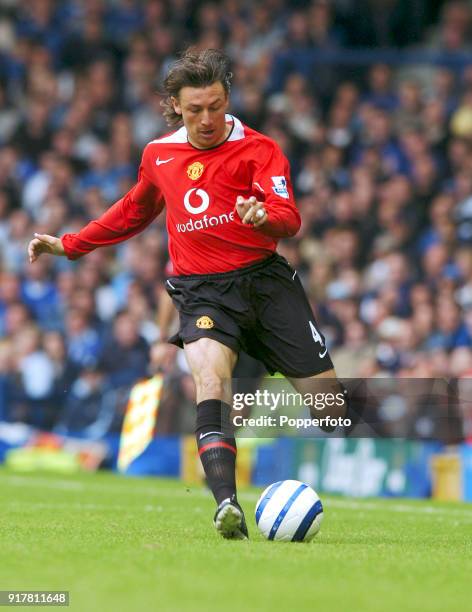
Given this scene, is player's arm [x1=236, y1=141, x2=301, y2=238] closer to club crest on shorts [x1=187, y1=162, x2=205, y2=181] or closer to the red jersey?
the red jersey

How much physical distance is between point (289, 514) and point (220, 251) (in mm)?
1403

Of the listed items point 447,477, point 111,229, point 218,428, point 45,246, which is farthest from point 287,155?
point 218,428

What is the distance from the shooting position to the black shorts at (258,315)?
7117 millimetres

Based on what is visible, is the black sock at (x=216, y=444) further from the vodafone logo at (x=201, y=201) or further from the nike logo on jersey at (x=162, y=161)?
the nike logo on jersey at (x=162, y=161)

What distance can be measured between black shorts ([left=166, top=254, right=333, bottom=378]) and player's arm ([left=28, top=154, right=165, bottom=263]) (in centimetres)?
47

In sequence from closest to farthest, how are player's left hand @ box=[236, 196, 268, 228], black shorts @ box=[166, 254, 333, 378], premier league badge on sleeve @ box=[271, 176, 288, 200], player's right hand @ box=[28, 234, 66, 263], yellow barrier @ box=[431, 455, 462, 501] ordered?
player's left hand @ box=[236, 196, 268, 228] → premier league badge on sleeve @ box=[271, 176, 288, 200] → black shorts @ box=[166, 254, 333, 378] → player's right hand @ box=[28, 234, 66, 263] → yellow barrier @ box=[431, 455, 462, 501]

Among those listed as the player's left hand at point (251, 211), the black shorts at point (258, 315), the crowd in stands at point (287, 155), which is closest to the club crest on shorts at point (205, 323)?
the black shorts at point (258, 315)

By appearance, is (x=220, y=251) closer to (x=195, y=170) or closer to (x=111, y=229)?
(x=195, y=170)

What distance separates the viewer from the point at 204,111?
7.03m

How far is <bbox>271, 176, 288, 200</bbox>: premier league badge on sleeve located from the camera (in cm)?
687

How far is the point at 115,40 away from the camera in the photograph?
2072 cm

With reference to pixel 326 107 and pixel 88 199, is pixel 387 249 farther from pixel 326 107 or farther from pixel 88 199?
pixel 88 199

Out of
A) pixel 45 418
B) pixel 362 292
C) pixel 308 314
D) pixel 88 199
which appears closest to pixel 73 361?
pixel 45 418

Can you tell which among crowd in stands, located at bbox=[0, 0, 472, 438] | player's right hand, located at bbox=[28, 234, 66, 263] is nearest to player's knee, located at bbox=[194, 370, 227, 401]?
player's right hand, located at bbox=[28, 234, 66, 263]
